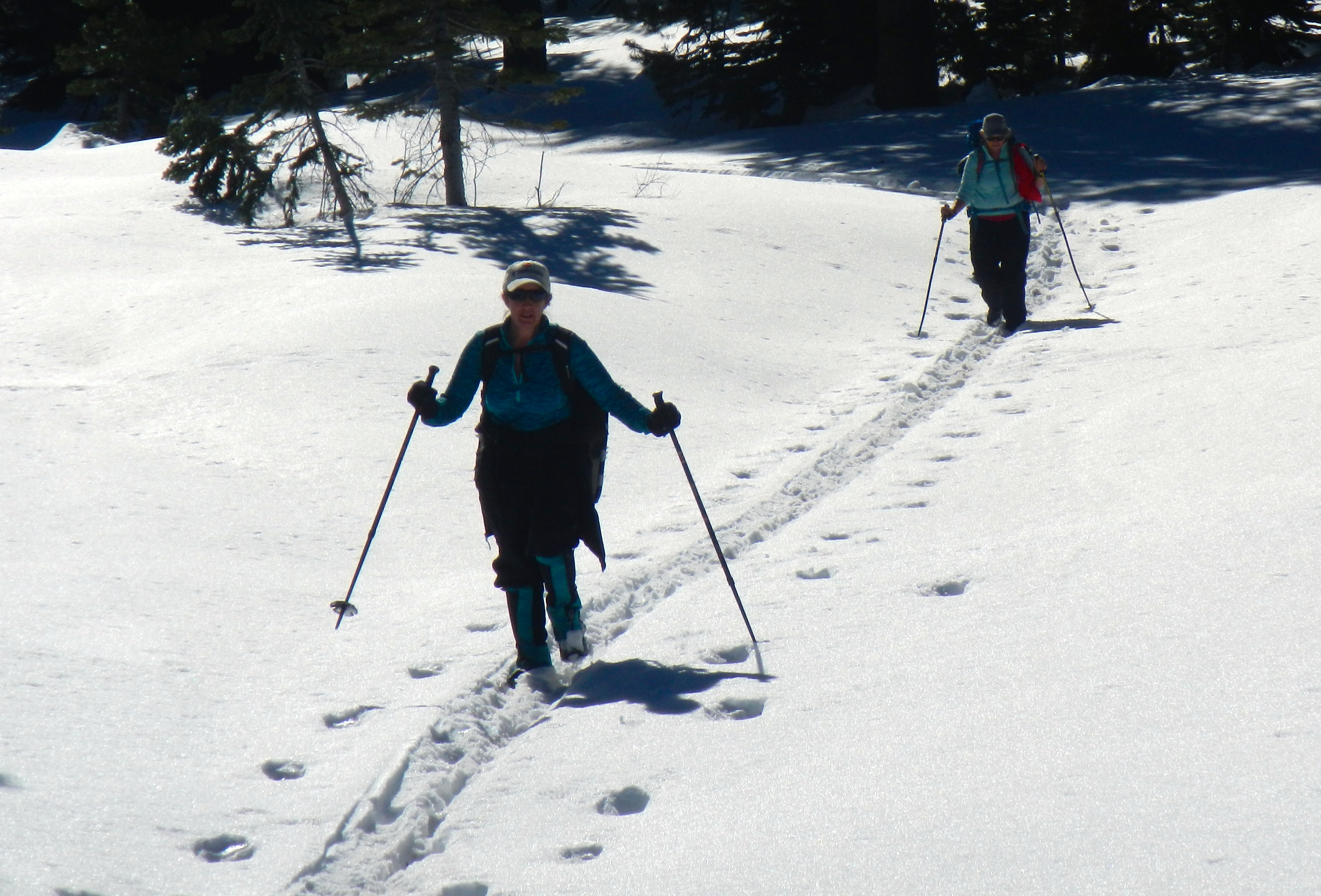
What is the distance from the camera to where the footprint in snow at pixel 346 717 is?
15.3ft

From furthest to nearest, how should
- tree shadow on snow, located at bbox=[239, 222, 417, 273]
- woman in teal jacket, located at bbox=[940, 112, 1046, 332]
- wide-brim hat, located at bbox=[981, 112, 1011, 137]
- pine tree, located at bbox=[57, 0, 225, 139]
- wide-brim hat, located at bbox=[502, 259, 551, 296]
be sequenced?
1. pine tree, located at bbox=[57, 0, 225, 139]
2. tree shadow on snow, located at bbox=[239, 222, 417, 273]
3. woman in teal jacket, located at bbox=[940, 112, 1046, 332]
4. wide-brim hat, located at bbox=[981, 112, 1011, 137]
5. wide-brim hat, located at bbox=[502, 259, 551, 296]

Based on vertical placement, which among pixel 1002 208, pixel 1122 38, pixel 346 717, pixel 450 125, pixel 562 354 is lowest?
pixel 346 717

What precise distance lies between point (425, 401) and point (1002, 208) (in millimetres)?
Answer: 7131

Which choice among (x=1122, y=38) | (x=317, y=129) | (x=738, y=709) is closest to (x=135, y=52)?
(x=317, y=129)

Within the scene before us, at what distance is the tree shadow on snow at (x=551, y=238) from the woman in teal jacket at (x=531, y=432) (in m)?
6.69

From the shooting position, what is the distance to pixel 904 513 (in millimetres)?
6602

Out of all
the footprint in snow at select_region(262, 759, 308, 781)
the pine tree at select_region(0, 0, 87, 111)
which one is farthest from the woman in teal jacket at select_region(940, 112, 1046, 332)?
the pine tree at select_region(0, 0, 87, 111)

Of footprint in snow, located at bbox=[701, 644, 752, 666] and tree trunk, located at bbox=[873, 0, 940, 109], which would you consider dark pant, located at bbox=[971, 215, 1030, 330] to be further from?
tree trunk, located at bbox=[873, 0, 940, 109]

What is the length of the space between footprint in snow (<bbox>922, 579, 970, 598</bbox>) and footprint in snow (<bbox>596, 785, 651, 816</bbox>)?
185 cm

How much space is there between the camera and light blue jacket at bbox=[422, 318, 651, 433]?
192 inches

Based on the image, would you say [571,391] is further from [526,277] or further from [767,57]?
[767,57]

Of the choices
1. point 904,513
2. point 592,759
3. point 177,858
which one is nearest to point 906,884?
point 592,759

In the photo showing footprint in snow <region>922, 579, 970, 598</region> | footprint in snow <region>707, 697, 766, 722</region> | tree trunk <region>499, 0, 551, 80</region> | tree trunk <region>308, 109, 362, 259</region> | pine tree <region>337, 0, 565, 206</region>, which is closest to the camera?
footprint in snow <region>707, 697, 766, 722</region>

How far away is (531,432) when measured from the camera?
4.92 metres
